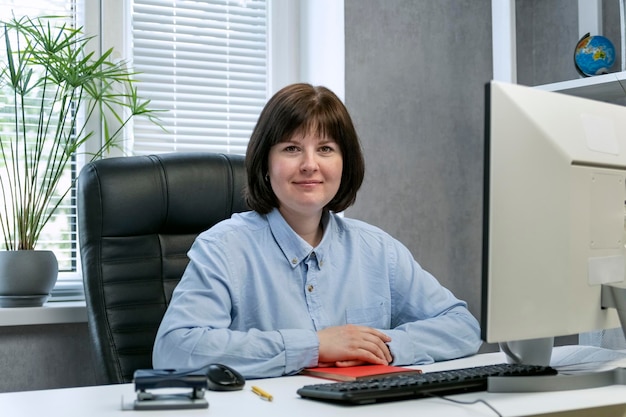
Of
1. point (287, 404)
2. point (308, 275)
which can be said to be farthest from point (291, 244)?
point (287, 404)

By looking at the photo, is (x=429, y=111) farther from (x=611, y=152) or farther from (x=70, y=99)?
(x=611, y=152)

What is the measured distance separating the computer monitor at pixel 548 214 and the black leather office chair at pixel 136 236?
108 centimetres

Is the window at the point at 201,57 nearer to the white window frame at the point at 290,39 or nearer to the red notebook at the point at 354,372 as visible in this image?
the white window frame at the point at 290,39

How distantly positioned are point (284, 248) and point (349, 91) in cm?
125

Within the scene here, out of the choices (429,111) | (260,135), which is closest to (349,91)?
(429,111)

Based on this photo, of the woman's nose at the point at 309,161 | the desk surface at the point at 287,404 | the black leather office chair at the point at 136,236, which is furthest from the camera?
the black leather office chair at the point at 136,236

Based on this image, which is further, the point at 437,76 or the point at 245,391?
the point at 437,76

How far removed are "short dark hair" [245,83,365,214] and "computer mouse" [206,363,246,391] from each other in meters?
0.60

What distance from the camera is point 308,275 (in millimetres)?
1711

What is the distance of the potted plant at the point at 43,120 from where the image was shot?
2.35 metres

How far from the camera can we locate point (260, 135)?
175 cm

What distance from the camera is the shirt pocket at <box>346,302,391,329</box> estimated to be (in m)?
1.75

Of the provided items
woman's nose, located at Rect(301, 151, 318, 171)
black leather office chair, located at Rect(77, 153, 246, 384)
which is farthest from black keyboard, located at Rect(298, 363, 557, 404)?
black leather office chair, located at Rect(77, 153, 246, 384)

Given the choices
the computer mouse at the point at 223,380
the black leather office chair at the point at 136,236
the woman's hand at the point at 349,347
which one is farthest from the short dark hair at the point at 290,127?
the computer mouse at the point at 223,380
